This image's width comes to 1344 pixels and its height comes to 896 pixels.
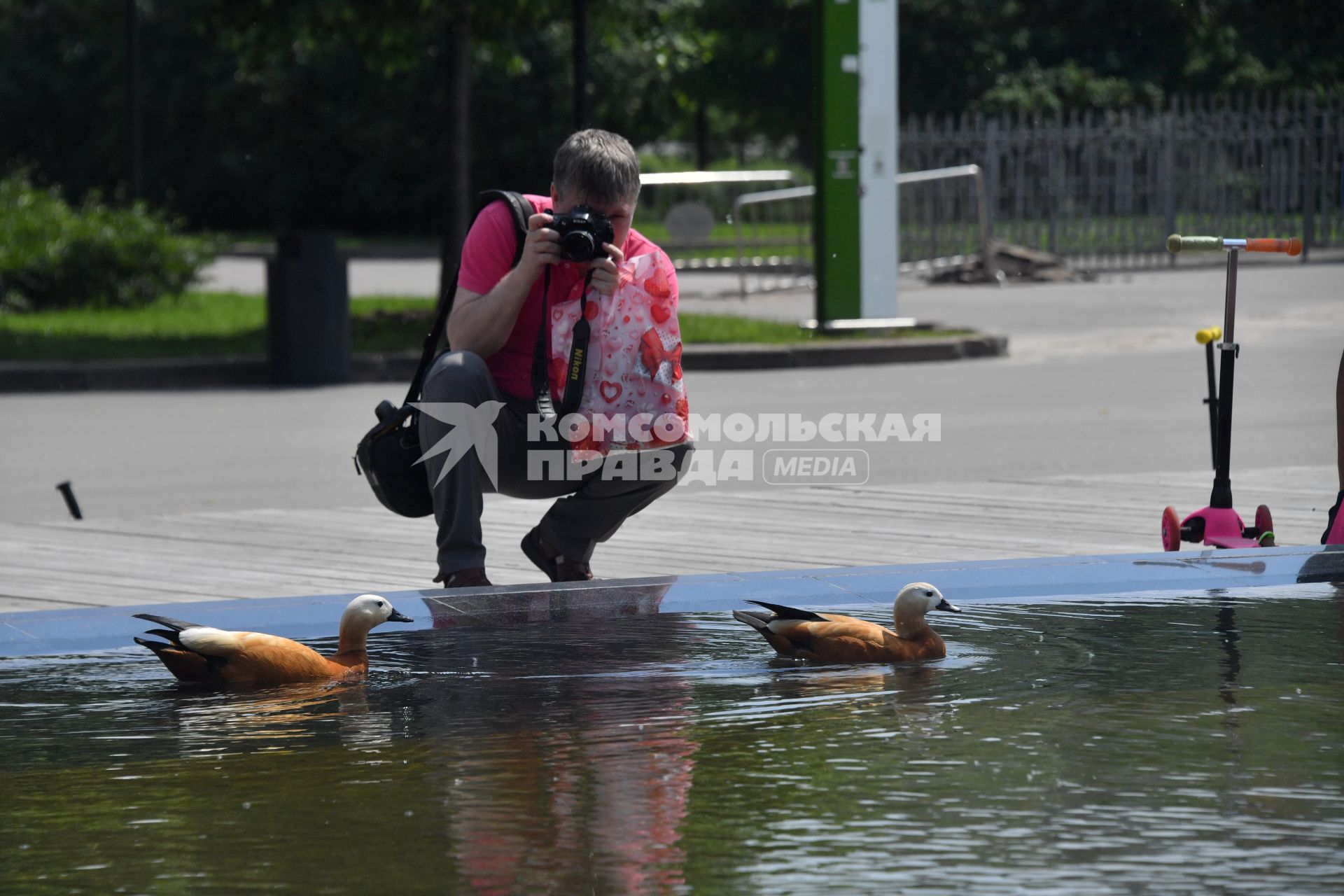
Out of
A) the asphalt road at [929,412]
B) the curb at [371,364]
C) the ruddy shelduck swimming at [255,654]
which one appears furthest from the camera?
the curb at [371,364]

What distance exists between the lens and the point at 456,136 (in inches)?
651

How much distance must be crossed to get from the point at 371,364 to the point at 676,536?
7.08m

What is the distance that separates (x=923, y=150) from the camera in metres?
25.1

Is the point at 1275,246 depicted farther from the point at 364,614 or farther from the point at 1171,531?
the point at 364,614

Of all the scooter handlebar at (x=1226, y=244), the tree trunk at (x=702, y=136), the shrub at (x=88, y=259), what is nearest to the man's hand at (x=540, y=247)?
the scooter handlebar at (x=1226, y=244)

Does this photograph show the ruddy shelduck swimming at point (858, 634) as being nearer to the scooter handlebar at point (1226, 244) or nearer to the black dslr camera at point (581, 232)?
the black dslr camera at point (581, 232)

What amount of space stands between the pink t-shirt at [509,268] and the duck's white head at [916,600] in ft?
4.04

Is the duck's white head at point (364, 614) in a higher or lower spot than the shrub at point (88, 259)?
lower

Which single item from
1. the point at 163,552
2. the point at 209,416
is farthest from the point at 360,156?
the point at 163,552

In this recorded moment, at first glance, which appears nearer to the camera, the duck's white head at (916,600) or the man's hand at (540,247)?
the duck's white head at (916,600)

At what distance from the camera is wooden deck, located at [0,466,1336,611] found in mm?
5992

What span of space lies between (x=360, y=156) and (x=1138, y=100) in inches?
580

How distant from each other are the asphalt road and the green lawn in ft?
3.85

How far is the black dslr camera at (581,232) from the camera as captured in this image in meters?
5.04
